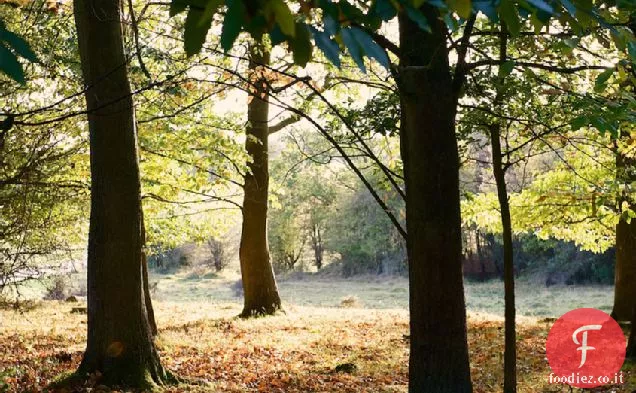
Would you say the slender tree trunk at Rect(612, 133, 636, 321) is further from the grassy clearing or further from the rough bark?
the grassy clearing

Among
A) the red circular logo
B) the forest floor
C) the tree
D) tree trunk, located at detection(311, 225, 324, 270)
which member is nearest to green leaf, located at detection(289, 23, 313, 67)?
the tree

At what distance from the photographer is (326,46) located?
1.33m

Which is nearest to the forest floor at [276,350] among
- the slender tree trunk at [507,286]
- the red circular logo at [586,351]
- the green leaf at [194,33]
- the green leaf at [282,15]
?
the red circular logo at [586,351]

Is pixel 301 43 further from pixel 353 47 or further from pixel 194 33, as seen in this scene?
pixel 194 33

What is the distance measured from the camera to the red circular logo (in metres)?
7.24

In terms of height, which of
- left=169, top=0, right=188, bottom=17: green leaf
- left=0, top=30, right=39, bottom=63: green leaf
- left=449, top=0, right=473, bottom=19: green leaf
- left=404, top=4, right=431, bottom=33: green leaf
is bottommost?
left=0, top=30, right=39, bottom=63: green leaf

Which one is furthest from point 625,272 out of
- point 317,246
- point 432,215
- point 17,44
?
point 317,246

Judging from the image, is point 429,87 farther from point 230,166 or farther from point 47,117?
point 230,166

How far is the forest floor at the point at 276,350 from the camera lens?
23.8 feet

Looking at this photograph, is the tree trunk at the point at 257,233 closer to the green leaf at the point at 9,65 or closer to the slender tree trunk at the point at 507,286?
the slender tree trunk at the point at 507,286

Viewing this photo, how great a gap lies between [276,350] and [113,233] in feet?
13.6

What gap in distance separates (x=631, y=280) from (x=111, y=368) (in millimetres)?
9927

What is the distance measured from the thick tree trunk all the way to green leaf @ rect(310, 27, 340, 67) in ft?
9.10

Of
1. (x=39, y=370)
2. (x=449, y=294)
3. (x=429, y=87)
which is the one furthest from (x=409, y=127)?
(x=39, y=370)
